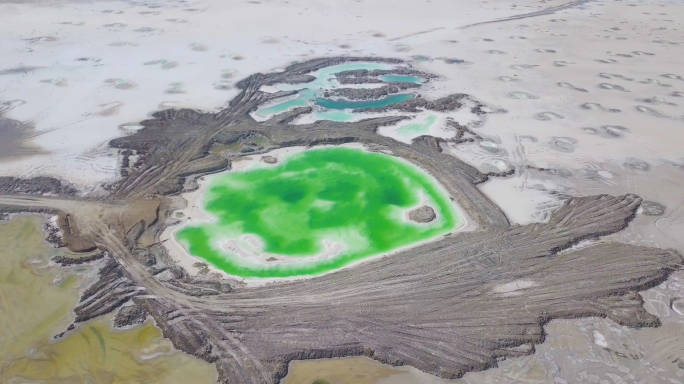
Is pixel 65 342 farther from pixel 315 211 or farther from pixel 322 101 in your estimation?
pixel 322 101

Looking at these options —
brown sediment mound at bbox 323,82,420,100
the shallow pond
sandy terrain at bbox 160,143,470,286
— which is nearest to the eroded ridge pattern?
sandy terrain at bbox 160,143,470,286

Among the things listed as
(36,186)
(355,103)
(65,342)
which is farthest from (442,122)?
(65,342)

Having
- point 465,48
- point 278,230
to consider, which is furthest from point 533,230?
point 465,48

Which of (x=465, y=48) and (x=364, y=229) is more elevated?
(x=465, y=48)

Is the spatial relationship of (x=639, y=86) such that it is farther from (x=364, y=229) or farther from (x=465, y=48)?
(x=364, y=229)

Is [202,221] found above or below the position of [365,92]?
below
